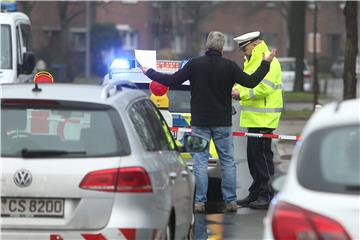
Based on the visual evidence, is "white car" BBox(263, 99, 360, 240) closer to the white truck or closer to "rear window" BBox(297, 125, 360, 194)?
"rear window" BBox(297, 125, 360, 194)

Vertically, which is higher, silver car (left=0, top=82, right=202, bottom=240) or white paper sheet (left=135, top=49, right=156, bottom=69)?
white paper sheet (left=135, top=49, right=156, bottom=69)

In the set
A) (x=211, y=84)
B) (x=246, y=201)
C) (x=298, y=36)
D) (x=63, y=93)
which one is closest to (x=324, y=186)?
(x=63, y=93)

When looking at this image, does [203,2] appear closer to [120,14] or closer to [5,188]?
[120,14]

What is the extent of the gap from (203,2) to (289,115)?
3515cm

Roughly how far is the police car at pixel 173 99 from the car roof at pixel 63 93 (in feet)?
10.7

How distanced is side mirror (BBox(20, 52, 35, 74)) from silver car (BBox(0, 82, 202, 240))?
296 inches

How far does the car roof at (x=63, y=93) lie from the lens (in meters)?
5.77

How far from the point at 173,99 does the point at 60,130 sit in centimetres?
435

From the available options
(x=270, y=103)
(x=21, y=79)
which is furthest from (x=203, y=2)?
(x=270, y=103)

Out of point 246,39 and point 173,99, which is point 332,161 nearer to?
point 246,39

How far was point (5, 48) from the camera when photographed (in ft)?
44.1

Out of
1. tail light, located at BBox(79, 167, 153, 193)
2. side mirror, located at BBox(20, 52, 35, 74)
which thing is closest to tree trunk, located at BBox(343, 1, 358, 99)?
side mirror, located at BBox(20, 52, 35, 74)

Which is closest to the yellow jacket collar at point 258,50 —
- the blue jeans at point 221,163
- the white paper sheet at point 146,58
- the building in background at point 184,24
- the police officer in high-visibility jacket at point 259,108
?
the police officer in high-visibility jacket at point 259,108

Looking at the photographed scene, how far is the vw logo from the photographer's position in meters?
5.43
